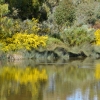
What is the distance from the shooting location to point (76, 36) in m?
31.8

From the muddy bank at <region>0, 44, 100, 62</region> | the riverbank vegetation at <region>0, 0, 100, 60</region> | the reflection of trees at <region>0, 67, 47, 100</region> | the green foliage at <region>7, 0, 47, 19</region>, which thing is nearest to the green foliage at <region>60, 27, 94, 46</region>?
the riverbank vegetation at <region>0, 0, 100, 60</region>

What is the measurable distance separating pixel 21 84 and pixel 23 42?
13.1 m

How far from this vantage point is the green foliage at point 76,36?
3147 centimetres

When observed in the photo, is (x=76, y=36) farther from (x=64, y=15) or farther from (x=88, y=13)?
(x=88, y=13)

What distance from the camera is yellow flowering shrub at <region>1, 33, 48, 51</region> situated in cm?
2702

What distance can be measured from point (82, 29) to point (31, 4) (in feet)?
17.5

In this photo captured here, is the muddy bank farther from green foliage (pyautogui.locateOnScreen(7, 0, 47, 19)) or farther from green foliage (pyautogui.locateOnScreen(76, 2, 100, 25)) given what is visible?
green foliage (pyautogui.locateOnScreen(76, 2, 100, 25))

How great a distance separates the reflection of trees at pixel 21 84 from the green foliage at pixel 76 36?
12.3m

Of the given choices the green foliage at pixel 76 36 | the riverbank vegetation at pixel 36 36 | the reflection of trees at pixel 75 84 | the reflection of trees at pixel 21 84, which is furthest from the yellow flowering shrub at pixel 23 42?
the reflection of trees at pixel 75 84

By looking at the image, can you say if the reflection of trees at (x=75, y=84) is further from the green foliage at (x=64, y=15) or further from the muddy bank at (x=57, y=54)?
the green foliage at (x=64, y=15)

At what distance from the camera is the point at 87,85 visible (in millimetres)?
14562

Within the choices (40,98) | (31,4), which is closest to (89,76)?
(40,98)

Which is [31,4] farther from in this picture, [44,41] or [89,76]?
[89,76]

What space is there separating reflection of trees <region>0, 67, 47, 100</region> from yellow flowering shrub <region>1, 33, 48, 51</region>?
23.3ft
